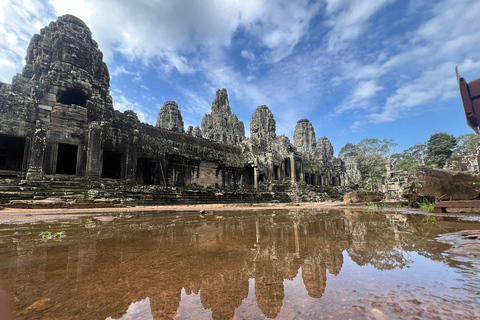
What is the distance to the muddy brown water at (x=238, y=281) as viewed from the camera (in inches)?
45.4

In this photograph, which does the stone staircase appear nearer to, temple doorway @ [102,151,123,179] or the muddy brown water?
temple doorway @ [102,151,123,179]

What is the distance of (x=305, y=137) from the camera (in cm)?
4772

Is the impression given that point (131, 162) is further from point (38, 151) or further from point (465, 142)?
point (465, 142)

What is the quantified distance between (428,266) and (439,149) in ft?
190

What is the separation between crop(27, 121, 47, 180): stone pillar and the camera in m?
12.1

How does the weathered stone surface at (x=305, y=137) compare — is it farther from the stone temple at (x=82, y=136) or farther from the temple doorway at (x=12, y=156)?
the temple doorway at (x=12, y=156)

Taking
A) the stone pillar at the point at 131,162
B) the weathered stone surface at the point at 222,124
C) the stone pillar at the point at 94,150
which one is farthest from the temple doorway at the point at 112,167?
the weathered stone surface at the point at 222,124

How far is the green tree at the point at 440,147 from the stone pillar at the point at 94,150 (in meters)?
56.1

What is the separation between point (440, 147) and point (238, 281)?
59.2 m

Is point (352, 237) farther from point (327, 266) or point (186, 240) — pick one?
point (186, 240)

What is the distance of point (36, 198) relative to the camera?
9.23 metres

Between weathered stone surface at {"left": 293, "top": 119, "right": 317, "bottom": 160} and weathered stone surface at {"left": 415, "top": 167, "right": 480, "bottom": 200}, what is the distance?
130 ft

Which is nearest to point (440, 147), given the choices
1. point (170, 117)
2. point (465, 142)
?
point (465, 142)

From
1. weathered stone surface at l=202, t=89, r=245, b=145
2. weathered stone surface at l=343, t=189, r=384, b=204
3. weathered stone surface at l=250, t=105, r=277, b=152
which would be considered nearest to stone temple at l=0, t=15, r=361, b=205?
weathered stone surface at l=343, t=189, r=384, b=204
